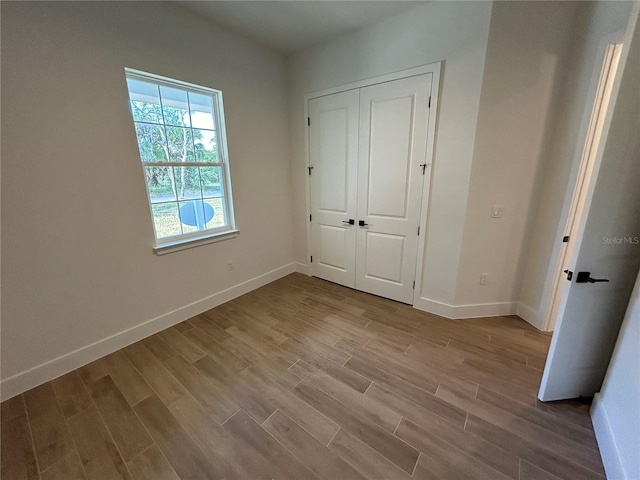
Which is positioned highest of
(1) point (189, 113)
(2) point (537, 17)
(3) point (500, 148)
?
(2) point (537, 17)

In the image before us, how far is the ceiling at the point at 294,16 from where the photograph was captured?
209 cm

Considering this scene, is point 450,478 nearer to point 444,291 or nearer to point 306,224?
point 444,291

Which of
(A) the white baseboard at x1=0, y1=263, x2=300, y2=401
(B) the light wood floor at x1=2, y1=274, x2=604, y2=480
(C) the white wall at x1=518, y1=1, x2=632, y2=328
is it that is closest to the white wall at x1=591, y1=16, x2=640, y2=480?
(B) the light wood floor at x1=2, y1=274, x2=604, y2=480

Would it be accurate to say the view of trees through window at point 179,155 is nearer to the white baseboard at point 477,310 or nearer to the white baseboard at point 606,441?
the white baseboard at point 477,310

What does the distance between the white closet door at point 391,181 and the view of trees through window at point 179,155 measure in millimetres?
1575

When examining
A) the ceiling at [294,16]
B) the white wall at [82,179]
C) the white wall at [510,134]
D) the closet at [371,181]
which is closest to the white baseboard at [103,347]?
the white wall at [82,179]

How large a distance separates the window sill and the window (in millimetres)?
18

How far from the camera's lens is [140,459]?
50.9 inches

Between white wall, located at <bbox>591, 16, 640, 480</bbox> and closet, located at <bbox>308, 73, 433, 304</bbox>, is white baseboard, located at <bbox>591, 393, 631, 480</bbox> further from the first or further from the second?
closet, located at <bbox>308, 73, 433, 304</bbox>

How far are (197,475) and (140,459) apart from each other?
34 centimetres

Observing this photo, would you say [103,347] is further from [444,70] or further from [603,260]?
[444,70]

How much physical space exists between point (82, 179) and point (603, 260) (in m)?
3.31

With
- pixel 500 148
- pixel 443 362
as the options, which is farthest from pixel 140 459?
pixel 500 148

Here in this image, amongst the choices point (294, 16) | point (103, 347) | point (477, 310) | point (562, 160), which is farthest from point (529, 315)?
point (103, 347)
